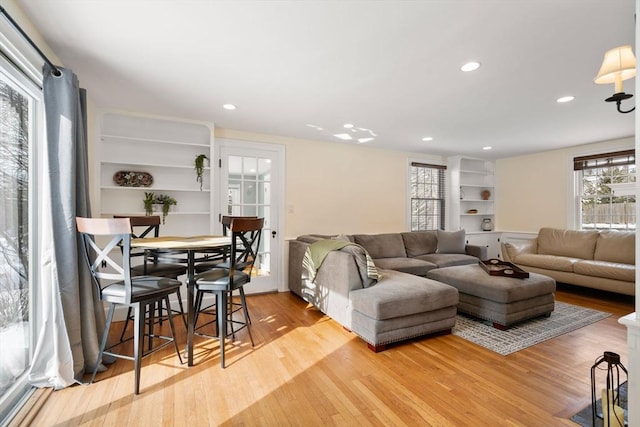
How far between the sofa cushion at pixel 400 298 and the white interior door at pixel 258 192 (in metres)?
1.91

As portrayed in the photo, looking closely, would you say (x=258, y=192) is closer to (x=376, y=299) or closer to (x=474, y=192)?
(x=376, y=299)

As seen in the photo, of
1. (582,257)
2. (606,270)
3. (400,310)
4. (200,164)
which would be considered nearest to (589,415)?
(400,310)

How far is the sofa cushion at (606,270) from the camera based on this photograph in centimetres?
378

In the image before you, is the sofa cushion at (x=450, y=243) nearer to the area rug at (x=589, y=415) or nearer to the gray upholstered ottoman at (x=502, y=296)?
the gray upholstered ottoman at (x=502, y=296)

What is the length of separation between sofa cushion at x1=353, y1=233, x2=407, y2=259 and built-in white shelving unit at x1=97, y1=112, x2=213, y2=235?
2.27m

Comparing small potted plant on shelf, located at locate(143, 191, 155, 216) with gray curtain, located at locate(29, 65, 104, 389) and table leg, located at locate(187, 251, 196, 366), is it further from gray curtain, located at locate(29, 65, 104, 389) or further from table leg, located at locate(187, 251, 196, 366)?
table leg, located at locate(187, 251, 196, 366)

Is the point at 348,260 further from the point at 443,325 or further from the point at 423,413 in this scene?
the point at 423,413

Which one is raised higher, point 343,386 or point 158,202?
point 158,202

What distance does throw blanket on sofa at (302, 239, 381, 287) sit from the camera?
9.45 ft

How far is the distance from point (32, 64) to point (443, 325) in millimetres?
3734

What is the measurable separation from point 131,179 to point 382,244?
141 inches

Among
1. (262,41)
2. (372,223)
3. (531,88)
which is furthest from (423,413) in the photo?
(372,223)

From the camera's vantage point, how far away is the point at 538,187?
18.6 ft

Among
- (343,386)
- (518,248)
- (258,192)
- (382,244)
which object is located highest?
(258,192)
